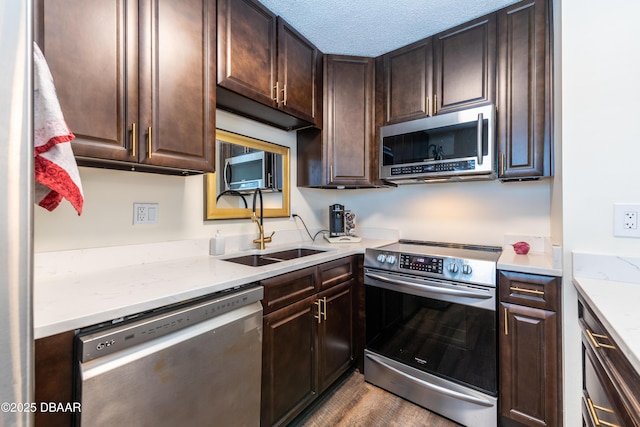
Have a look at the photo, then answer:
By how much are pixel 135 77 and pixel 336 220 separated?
1700mm

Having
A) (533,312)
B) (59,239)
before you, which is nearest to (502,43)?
(533,312)

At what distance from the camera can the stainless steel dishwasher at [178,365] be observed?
78 centimetres

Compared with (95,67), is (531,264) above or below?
below

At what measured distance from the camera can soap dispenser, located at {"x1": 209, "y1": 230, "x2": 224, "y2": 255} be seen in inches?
65.9

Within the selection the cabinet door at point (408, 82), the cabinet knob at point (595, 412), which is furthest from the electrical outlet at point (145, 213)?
the cabinet knob at point (595, 412)

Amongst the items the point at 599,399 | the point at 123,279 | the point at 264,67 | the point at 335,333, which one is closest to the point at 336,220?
the point at 335,333

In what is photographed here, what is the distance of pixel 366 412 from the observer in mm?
1624

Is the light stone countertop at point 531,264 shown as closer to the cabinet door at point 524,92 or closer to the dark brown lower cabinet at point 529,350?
the dark brown lower cabinet at point 529,350

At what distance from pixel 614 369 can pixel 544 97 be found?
147cm

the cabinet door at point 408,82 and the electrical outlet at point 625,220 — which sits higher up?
the cabinet door at point 408,82

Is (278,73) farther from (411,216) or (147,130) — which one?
(411,216)

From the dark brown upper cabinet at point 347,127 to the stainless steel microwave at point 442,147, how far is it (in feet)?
0.45

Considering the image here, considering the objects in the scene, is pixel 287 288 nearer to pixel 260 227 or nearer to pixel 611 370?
pixel 260 227

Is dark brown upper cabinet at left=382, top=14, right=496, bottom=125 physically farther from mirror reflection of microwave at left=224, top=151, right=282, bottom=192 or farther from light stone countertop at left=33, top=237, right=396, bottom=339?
light stone countertop at left=33, top=237, right=396, bottom=339
